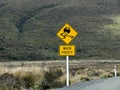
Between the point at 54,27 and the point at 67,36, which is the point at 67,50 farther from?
the point at 54,27

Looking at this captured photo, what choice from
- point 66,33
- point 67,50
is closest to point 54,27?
point 66,33

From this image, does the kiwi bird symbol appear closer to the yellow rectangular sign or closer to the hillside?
the yellow rectangular sign

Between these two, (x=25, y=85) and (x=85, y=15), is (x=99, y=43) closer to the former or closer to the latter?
(x=85, y=15)

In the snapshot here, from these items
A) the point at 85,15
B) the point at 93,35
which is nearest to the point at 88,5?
the point at 85,15

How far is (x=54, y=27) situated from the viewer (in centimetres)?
9519

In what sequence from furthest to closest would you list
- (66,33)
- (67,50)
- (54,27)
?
(54,27) < (66,33) < (67,50)

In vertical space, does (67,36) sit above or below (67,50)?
above

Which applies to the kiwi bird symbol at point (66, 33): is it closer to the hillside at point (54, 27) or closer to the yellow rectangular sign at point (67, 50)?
the yellow rectangular sign at point (67, 50)

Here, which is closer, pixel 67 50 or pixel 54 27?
pixel 67 50

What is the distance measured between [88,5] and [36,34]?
79.0ft

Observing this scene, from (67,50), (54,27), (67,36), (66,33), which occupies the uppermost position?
(54,27)

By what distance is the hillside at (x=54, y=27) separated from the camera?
77500 millimetres

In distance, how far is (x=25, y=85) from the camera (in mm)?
20984

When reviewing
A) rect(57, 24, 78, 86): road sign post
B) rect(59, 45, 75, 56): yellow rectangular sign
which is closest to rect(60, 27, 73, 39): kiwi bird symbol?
rect(57, 24, 78, 86): road sign post
